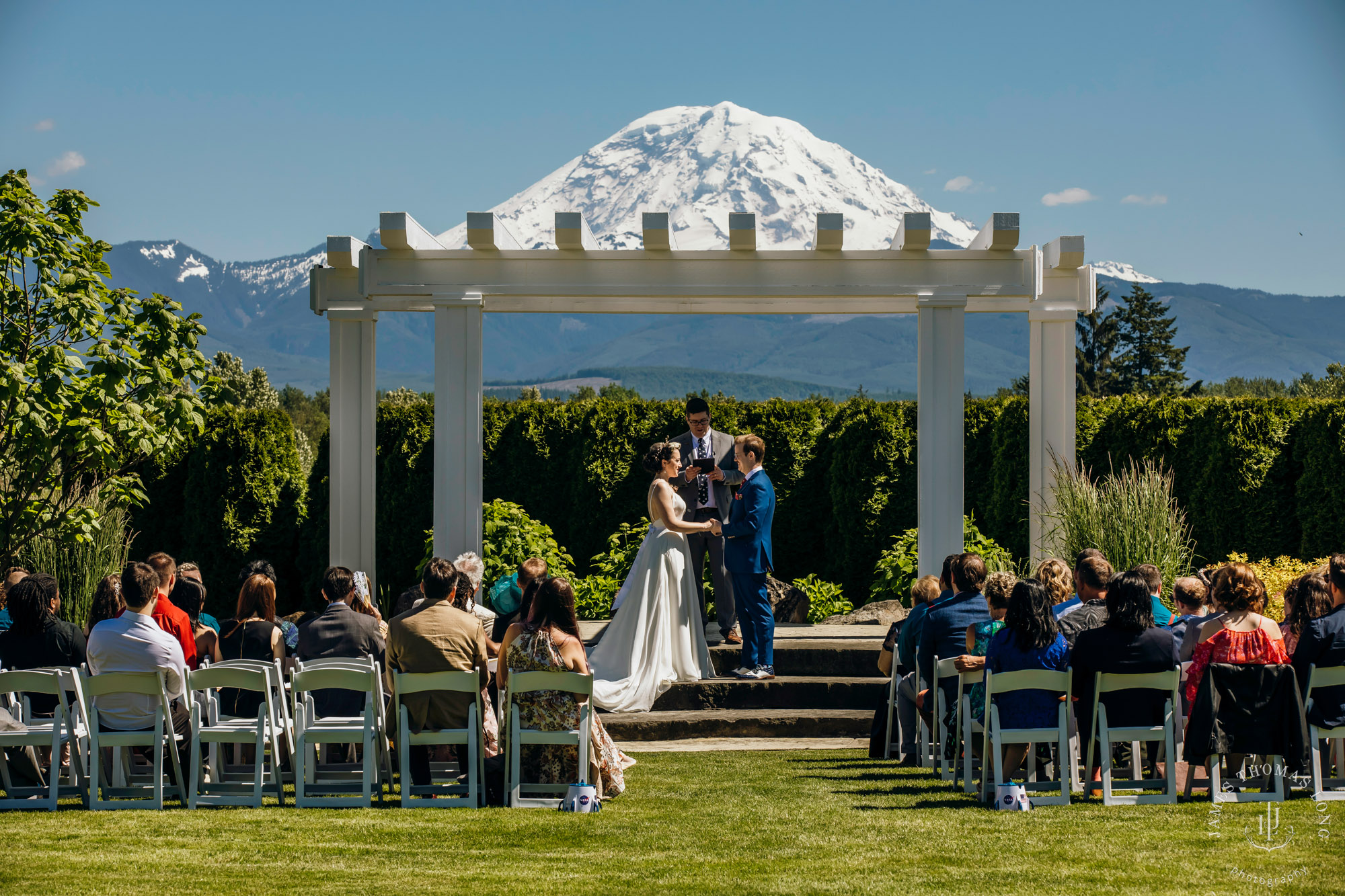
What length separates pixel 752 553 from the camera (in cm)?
830

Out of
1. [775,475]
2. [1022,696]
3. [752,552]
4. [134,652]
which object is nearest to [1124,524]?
[752,552]

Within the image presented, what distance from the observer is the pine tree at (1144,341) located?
69.3 m

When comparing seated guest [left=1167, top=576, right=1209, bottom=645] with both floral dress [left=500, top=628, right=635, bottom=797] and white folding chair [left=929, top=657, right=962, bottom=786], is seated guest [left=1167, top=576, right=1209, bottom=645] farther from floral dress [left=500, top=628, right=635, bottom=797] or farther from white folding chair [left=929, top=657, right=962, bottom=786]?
floral dress [left=500, top=628, right=635, bottom=797]

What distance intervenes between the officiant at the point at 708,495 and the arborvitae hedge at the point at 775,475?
4.22 meters

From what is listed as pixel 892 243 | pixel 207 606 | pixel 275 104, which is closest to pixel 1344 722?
pixel 892 243

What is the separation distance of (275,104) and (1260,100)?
47743 millimetres

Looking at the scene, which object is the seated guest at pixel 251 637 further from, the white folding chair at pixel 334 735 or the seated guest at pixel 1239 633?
the seated guest at pixel 1239 633

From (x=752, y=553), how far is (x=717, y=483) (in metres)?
0.87

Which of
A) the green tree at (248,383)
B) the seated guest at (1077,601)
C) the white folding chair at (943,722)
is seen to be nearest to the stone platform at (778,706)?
the white folding chair at (943,722)

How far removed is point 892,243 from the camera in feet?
33.4

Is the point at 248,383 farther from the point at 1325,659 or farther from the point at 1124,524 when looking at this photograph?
the point at 1325,659

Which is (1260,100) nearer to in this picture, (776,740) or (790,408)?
(776,740)

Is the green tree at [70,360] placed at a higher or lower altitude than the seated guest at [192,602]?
higher

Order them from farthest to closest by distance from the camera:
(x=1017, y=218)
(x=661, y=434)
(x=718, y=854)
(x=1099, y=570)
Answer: (x=661, y=434) < (x=1017, y=218) < (x=1099, y=570) < (x=718, y=854)
